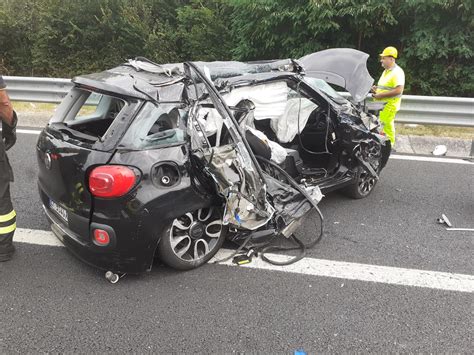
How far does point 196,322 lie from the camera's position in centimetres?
265

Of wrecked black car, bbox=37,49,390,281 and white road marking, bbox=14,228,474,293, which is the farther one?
white road marking, bbox=14,228,474,293

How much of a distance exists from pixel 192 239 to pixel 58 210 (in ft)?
3.40

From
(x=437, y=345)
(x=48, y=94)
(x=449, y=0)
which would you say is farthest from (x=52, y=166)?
(x=449, y=0)

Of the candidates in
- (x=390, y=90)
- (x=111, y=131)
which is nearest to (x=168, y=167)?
(x=111, y=131)

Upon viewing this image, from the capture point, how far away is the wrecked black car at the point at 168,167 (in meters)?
2.73

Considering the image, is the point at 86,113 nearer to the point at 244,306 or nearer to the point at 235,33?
the point at 244,306

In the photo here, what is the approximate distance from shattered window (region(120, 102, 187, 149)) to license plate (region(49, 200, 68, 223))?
745 mm

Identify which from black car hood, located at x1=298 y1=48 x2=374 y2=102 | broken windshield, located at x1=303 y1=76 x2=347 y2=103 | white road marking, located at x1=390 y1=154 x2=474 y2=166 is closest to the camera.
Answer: broken windshield, located at x1=303 y1=76 x2=347 y2=103

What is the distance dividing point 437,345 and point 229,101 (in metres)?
2.31

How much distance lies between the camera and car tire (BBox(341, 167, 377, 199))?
4.40 m

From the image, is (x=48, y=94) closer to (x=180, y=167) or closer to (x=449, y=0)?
(x=180, y=167)

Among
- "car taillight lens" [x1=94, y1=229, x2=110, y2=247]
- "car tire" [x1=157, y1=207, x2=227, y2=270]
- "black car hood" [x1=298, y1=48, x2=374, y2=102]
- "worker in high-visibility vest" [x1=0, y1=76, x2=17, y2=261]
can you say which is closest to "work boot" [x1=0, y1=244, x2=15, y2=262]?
"worker in high-visibility vest" [x1=0, y1=76, x2=17, y2=261]

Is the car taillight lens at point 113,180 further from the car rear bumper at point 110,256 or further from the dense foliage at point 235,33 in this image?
the dense foliage at point 235,33

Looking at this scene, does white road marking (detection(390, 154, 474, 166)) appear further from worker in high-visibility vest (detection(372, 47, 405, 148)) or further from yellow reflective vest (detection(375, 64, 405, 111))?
yellow reflective vest (detection(375, 64, 405, 111))
